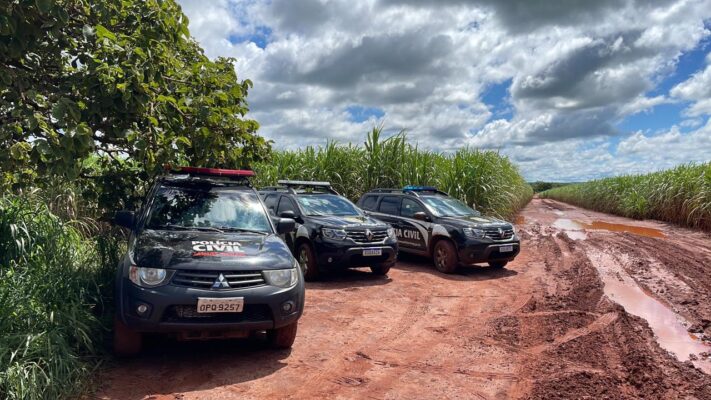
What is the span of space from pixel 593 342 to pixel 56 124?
5.70 meters

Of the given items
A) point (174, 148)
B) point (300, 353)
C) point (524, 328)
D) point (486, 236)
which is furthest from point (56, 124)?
point (486, 236)

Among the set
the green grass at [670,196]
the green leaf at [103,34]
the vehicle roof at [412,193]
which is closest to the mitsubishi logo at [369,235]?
the vehicle roof at [412,193]

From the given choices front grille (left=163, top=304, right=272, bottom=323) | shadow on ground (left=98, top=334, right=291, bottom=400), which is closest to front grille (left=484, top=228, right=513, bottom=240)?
shadow on ground (left=98, top=334, right=291, bottom=400)

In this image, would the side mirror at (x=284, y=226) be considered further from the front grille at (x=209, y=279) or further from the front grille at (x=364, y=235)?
the front grille at (x=364, y=235)

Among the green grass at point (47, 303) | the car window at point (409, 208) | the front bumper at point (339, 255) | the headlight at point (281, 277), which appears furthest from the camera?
the car window at point (409, 208)

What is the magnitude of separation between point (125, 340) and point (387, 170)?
12.1 metres

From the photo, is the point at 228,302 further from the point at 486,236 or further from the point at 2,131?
the point at 486,236

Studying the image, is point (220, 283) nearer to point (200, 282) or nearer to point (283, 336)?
point (200, 282)

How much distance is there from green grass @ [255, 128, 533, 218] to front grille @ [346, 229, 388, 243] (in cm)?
709

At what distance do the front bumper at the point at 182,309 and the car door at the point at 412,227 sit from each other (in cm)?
625

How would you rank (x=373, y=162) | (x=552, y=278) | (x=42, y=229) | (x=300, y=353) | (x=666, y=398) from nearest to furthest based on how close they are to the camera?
1. (x=666, y=398)
2. (x=300, y=353)
3. (x=42, y=229)
4. (x=552, y=278)
5. (x=373, y=162)

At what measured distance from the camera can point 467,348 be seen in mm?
5238

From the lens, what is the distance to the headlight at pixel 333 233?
28.0 ft

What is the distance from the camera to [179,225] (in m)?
5.46
